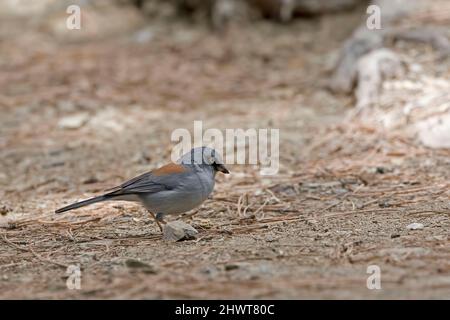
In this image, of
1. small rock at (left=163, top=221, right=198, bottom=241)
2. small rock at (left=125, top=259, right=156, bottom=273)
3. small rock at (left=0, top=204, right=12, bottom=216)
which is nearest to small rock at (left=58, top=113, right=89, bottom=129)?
small rock at (left=0, top=204, right=12, bottom=216)

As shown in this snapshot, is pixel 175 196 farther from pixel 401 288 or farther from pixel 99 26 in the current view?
pixel 99 26

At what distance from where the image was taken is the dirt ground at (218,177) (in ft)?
11.8

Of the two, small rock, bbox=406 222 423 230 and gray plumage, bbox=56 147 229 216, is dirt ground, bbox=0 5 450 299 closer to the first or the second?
small rock, bbox=406 222 423 230

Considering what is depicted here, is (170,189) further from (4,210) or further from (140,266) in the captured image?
(4,210)

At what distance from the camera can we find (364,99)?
23.5ft

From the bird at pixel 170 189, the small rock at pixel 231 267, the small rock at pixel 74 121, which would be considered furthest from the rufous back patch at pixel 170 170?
the small rock at pixel 74 121

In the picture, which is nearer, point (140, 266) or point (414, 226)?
point (140, 266)

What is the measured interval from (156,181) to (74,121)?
335 cm

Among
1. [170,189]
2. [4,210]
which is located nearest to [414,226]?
[170,189]

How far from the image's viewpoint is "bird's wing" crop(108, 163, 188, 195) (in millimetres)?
4508

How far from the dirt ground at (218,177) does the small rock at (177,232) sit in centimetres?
7

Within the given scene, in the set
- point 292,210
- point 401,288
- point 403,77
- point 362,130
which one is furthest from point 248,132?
point 401,288

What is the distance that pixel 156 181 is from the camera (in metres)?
4.57

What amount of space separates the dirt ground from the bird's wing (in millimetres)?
290
